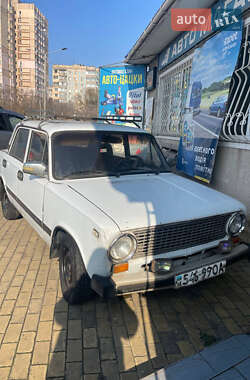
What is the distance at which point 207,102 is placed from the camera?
20.1 ft

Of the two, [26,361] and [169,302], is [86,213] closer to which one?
[26,361]

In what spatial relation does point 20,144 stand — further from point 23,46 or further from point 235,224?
point 23,46

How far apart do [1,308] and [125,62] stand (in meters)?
12.0

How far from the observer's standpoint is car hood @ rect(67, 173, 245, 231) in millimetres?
2416

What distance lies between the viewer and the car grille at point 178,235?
2.38 metres

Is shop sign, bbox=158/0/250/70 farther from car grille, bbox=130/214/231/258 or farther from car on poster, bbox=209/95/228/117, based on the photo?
car grille, bbox=130/214/231/258

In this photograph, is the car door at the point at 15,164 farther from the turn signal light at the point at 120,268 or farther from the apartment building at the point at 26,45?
the apartment building at the point at 26,45

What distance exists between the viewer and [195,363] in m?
2.12

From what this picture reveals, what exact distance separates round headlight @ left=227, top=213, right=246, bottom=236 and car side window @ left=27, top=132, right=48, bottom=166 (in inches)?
88.5

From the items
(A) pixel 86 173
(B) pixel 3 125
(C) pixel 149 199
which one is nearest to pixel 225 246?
(C) pixel 149 199

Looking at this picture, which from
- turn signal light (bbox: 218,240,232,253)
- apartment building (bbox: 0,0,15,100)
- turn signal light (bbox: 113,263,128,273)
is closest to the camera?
turn signal light (bbox: 113,263,128,273)

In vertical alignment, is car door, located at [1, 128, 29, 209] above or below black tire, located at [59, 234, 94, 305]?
above

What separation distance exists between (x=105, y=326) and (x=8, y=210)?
328 centimetres

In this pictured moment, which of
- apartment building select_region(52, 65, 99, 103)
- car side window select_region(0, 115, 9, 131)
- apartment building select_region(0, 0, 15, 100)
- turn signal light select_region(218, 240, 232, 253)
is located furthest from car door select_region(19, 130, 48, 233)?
apartment building select_region(52, 65, 99, 103)
